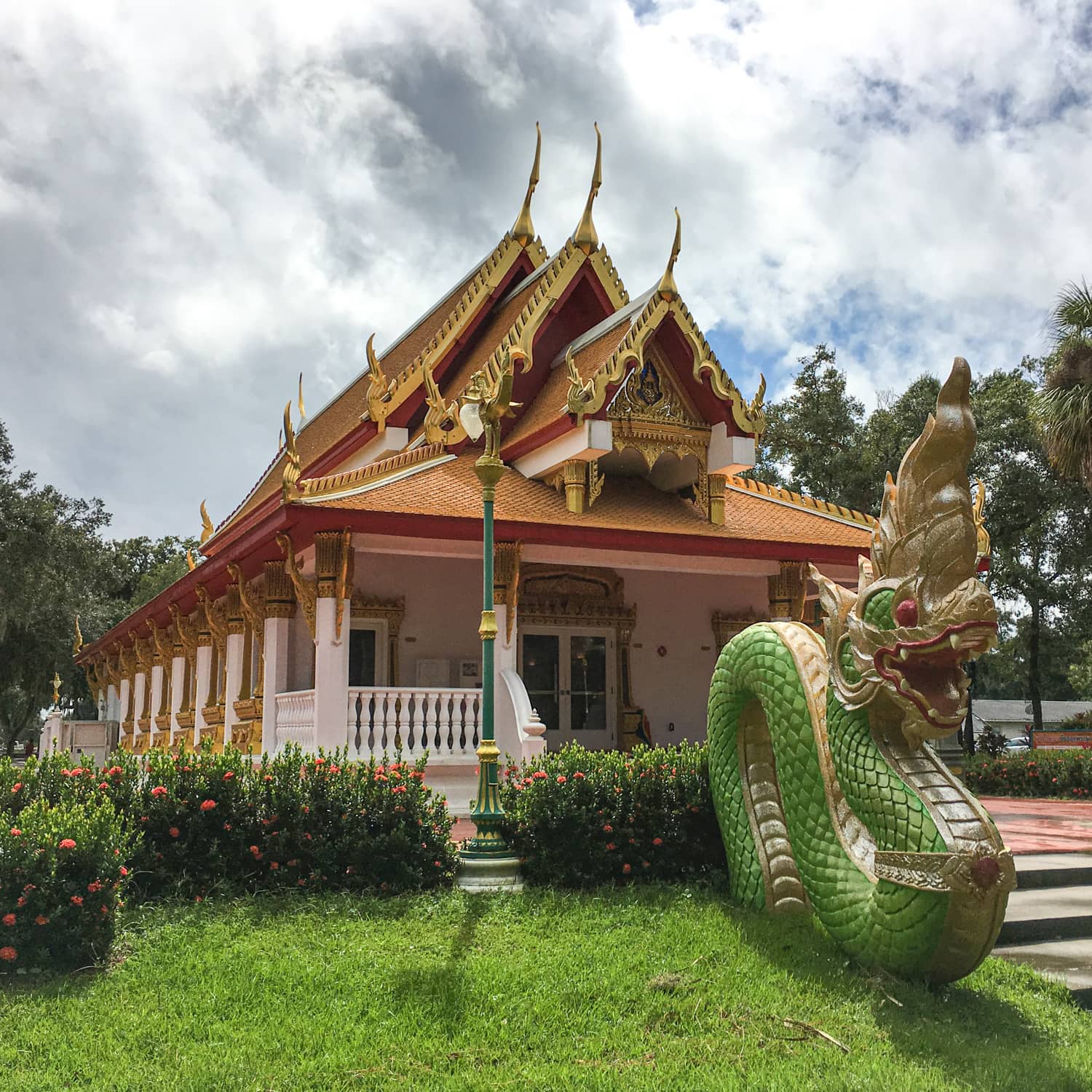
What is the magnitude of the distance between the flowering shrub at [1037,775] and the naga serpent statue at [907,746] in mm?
11818

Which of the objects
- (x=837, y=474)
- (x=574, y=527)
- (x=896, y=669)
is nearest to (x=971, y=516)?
(x=896, y=669)

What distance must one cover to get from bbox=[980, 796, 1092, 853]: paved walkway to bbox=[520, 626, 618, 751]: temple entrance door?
4.89 metres

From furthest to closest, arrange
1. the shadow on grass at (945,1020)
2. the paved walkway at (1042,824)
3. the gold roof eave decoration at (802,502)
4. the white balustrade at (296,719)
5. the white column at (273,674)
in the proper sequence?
1. the gold roof eave decoration at (802,502)
2. the white column at (273,674)
3. the white balustrade at (296,719)
4. the paved walkway at (1042,824)
5. the shadow on grass at (945,1020)

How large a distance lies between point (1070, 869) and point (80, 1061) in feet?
22.3

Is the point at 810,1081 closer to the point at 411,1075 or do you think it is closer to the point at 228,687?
the point at 411,1075

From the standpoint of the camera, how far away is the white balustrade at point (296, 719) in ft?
37.6

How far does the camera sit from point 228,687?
1487cm

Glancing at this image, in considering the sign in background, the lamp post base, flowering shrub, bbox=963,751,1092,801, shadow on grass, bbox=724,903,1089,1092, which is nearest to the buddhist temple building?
the lamp post base

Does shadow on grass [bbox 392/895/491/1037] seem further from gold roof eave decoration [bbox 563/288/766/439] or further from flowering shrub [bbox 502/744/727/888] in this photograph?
gold roof eave decoration [bbox 563/288/766/439]

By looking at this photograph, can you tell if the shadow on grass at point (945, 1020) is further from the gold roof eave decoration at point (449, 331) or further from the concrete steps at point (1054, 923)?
the gold roof eave decoration at point (449, 331)

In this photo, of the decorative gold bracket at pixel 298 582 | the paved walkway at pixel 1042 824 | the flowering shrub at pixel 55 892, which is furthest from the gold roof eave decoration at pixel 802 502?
the flowering shrub at pixel 55 892

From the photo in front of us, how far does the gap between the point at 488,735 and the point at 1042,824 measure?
23.3 ft

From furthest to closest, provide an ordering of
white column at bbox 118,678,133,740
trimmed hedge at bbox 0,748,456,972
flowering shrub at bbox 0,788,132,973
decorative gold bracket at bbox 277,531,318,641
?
white column at bbox 118,678,133,740
decorative gold bracket at bbox 277,531,318,641
trimmed hedge at bbox 0,748,456,972
flowering shrub at bbox 0,788,132,973

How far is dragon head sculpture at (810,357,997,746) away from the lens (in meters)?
5.50
